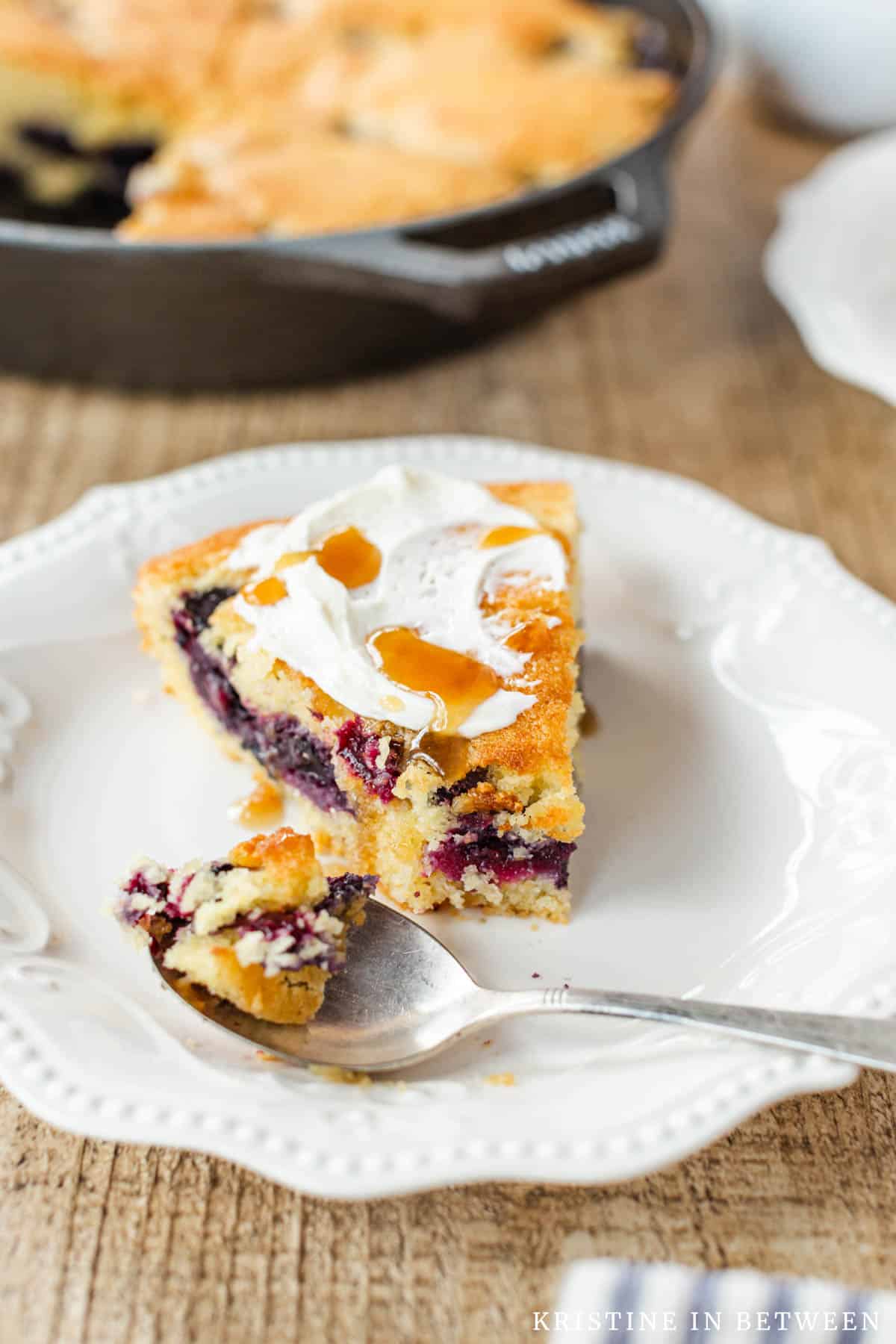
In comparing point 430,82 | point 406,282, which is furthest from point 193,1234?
point 430,82

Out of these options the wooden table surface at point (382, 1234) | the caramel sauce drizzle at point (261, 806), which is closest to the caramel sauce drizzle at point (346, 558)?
the caramel sauce drizzle at point (261, 806)

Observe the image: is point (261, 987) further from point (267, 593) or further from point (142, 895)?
point (267, 593)

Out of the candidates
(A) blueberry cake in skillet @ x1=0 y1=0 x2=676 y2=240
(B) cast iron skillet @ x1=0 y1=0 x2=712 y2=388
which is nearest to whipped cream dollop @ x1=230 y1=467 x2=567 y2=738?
(B) cast iron skillet @ x1=0 y1=0 x2=712 y2=388

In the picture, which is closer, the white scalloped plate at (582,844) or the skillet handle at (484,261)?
the white scalloped plate at (582,844)

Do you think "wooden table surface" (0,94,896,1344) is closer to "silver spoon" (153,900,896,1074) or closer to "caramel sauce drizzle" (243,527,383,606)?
Result: "silver spoon" (153,900,896,1074)

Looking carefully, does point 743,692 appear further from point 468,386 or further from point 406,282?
point 468,386

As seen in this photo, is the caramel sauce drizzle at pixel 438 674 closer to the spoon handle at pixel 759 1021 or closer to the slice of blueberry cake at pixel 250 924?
the slice of blueberry cake at pixel 250 924

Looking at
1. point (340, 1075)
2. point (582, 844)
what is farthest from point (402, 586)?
point (340, 1075)
